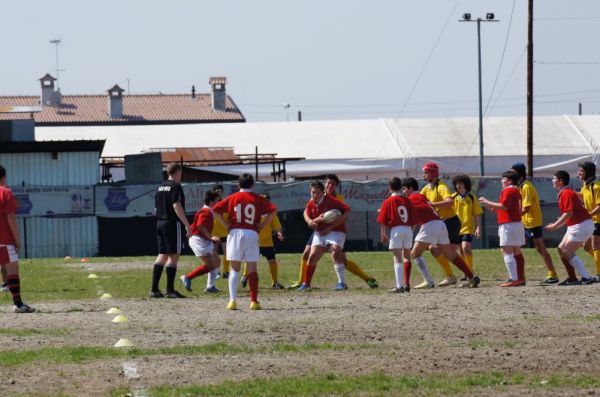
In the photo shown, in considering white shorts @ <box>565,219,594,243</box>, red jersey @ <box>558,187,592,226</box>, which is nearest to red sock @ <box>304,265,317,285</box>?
red jersey @ <box>558,187,592,226</box>

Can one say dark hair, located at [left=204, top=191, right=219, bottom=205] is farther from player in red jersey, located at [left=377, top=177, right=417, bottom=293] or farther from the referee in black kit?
player in red jersey, located at [left=377, top=177, right=417, bottom=293]

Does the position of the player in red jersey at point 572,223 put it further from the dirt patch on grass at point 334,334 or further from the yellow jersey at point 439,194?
the yellow jersey at point 439,194

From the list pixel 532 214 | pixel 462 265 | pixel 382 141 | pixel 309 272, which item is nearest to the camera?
pixel 462 265

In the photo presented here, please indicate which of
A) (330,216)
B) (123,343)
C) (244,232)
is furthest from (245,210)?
(123,343)

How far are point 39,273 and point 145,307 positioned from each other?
1002 cm

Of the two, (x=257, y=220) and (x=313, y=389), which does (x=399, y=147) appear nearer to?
(x=257, y=220)

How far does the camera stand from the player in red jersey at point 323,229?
19859 millimetres

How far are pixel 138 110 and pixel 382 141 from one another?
157ft

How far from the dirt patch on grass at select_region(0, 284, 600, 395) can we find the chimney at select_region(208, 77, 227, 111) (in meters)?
83.9

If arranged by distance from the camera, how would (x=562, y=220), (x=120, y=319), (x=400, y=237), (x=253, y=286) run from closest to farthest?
1. (x=120, y=319)
2. (x=253, y=286)
3. (x=400, y=237)
4. (x=562, y=220)

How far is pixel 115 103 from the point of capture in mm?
102375

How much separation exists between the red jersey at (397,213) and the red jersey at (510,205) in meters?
1.42

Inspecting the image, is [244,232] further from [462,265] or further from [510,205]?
[510,205]

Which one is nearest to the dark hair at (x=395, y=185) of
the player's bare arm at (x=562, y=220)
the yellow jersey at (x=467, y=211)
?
the player's bare arm at (x=562, y=220)
